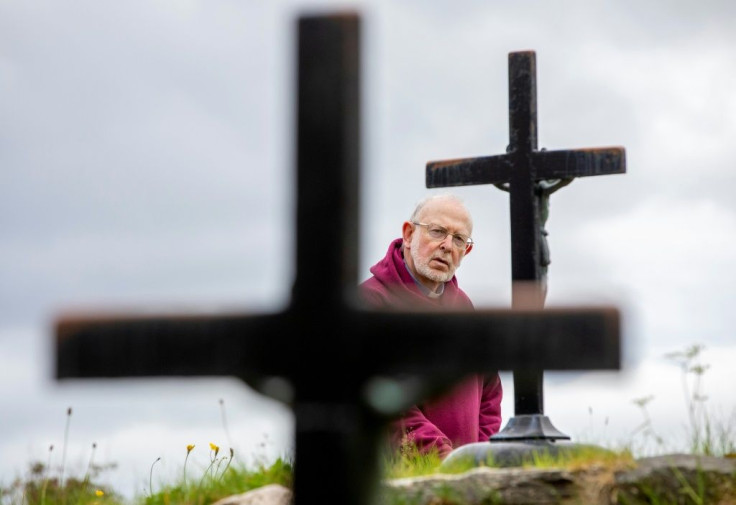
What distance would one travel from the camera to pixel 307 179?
8.64 ft


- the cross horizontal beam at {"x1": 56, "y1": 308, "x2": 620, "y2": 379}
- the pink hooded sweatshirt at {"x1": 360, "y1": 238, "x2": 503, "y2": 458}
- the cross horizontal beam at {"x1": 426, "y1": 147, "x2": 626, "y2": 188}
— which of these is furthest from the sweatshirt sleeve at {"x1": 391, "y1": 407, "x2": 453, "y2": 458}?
the cross horizontal beam at {"x1": 56, "y1": 308, "x2": 620, "y2": 379}

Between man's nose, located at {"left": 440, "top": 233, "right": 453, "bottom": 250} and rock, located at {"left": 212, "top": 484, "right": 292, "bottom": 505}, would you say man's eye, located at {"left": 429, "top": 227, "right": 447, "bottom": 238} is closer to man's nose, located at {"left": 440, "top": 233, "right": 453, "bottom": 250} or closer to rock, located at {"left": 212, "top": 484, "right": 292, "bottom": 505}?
man's nose, located at {"left": 440, "top": 233, "right": 453, "bottom": 250}

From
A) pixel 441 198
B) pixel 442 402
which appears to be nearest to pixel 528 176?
pixel 441 198

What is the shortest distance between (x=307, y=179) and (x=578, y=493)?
8.44 feet

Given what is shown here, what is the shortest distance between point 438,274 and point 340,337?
4.72 meters

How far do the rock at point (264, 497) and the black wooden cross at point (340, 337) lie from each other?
211 centimetres

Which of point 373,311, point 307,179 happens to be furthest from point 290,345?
point 307,179

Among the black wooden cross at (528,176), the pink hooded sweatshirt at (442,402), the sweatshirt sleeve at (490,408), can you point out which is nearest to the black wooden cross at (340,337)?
the black wooden cross at (528,176)

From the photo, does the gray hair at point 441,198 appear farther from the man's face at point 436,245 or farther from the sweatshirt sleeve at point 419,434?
the sweatshirt sleeve at point 419,434

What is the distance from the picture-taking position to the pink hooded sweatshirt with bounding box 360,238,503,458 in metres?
6.68

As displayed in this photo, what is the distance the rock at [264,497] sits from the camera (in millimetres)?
4660

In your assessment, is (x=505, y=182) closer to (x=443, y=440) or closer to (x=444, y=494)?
(x=443, y=440)

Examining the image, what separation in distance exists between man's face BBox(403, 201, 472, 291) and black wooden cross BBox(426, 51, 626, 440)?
566mm

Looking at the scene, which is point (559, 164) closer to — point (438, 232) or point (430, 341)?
point (438, 232)
